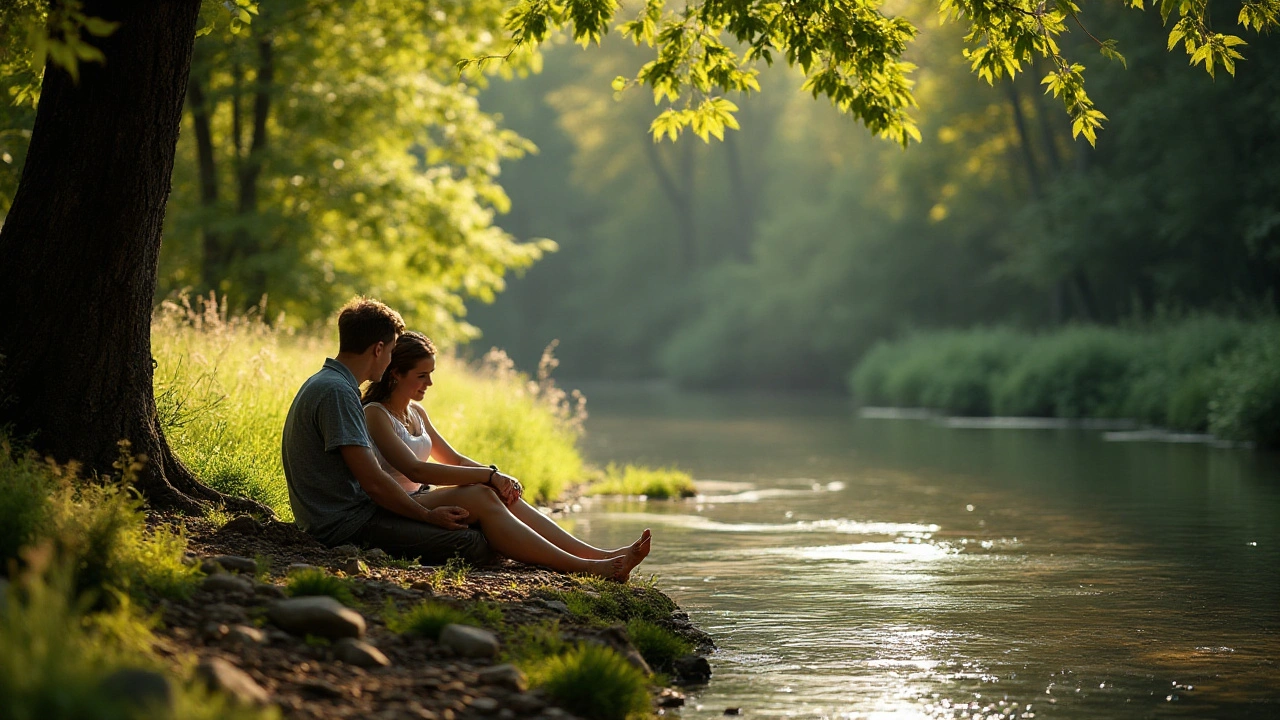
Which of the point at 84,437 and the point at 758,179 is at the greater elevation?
the point at 758,179

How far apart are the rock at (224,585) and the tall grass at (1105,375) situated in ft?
61.8

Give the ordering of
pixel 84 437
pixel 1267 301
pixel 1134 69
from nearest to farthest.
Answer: pixel 84 437 < pixel 1267 301 < pixel 1134 69

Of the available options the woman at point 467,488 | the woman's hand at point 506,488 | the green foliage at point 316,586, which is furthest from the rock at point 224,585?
the woman's hand at point 506,488

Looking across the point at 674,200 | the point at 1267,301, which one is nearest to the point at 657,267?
the point at 674,200

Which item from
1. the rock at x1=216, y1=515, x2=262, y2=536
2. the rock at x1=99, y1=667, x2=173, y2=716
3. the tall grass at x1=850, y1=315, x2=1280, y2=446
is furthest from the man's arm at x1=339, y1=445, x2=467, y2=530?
the tall grass at x1=850, y1=315, x2=1280, y2=446

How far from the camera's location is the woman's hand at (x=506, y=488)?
328 inches

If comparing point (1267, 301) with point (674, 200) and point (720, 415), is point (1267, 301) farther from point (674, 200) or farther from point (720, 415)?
point (674, 200)

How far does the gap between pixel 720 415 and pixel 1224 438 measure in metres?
15.5

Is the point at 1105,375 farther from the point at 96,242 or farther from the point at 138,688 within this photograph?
the point at 138,688

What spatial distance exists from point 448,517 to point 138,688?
4065 millimetres

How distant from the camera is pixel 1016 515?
13938 millimetres

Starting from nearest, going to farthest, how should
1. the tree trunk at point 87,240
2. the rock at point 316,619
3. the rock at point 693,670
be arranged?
the rock at point 316,619, the rock at point 693,670, the tree trunk at point 87,240

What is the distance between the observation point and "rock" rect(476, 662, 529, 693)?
5691mm

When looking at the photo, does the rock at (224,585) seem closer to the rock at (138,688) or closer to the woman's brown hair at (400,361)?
the rock at (138,688)
